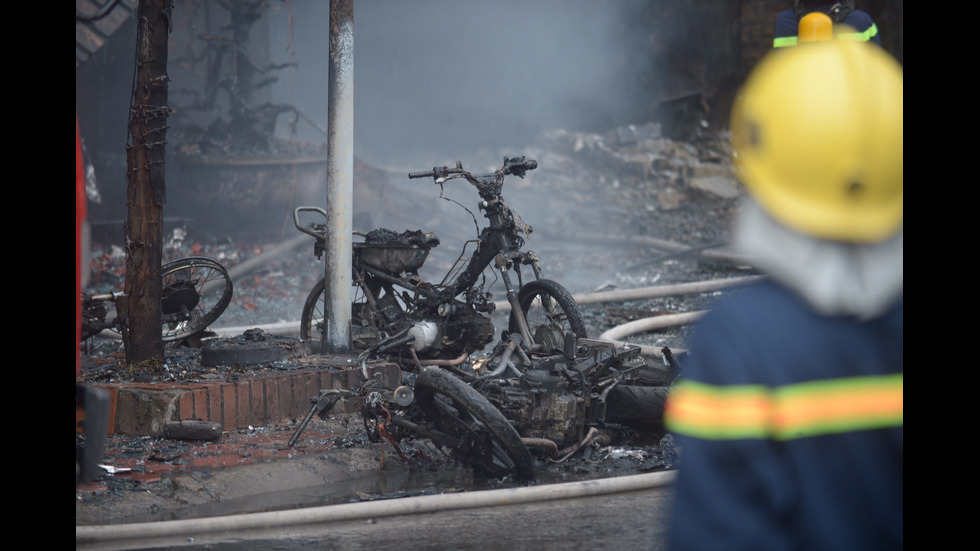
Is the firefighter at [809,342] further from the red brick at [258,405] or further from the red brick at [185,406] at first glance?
the red brick at [258,405]

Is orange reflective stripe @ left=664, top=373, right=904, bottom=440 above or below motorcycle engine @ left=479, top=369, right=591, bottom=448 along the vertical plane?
above

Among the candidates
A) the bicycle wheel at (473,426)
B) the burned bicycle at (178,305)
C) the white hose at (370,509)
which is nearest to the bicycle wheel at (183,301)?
the burned bicycle at (178,305)

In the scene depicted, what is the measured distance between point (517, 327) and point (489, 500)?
2513 mm

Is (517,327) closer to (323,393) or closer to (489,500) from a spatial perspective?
(323,393)

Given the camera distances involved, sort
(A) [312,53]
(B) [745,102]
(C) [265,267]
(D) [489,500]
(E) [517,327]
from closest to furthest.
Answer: (B) [745,102]
(D) [489,500]
(E) [517,327]
(C) [265,267]
(A) [312,53]

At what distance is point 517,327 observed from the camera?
656 cm

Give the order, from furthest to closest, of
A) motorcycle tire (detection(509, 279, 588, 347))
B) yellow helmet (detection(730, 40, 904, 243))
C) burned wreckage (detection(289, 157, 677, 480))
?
motorcycle tire (detection(509, 279, 588, 347)) < burned wreckage (detection(289, 157, 677, 480)) < yellow helmet (detection(730, 40, 904, 243))

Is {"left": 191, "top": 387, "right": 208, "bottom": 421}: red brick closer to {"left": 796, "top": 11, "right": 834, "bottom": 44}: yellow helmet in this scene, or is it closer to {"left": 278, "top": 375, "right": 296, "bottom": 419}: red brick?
{"left": 278, "top": 375, "right": 296, "bottom": 419}: red brick

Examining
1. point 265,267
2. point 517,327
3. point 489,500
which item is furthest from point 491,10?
point 489,500

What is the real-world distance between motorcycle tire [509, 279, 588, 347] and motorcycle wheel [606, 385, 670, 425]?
887 millimetres

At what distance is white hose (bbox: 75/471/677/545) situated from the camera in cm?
366

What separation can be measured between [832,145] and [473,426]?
3.65 meters

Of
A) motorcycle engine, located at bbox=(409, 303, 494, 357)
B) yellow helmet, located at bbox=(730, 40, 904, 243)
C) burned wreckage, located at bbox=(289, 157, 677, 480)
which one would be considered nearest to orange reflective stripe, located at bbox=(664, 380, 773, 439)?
yellow helmet, located at bbox=(730, 40, 904, 243)

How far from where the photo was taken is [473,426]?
4.76m
